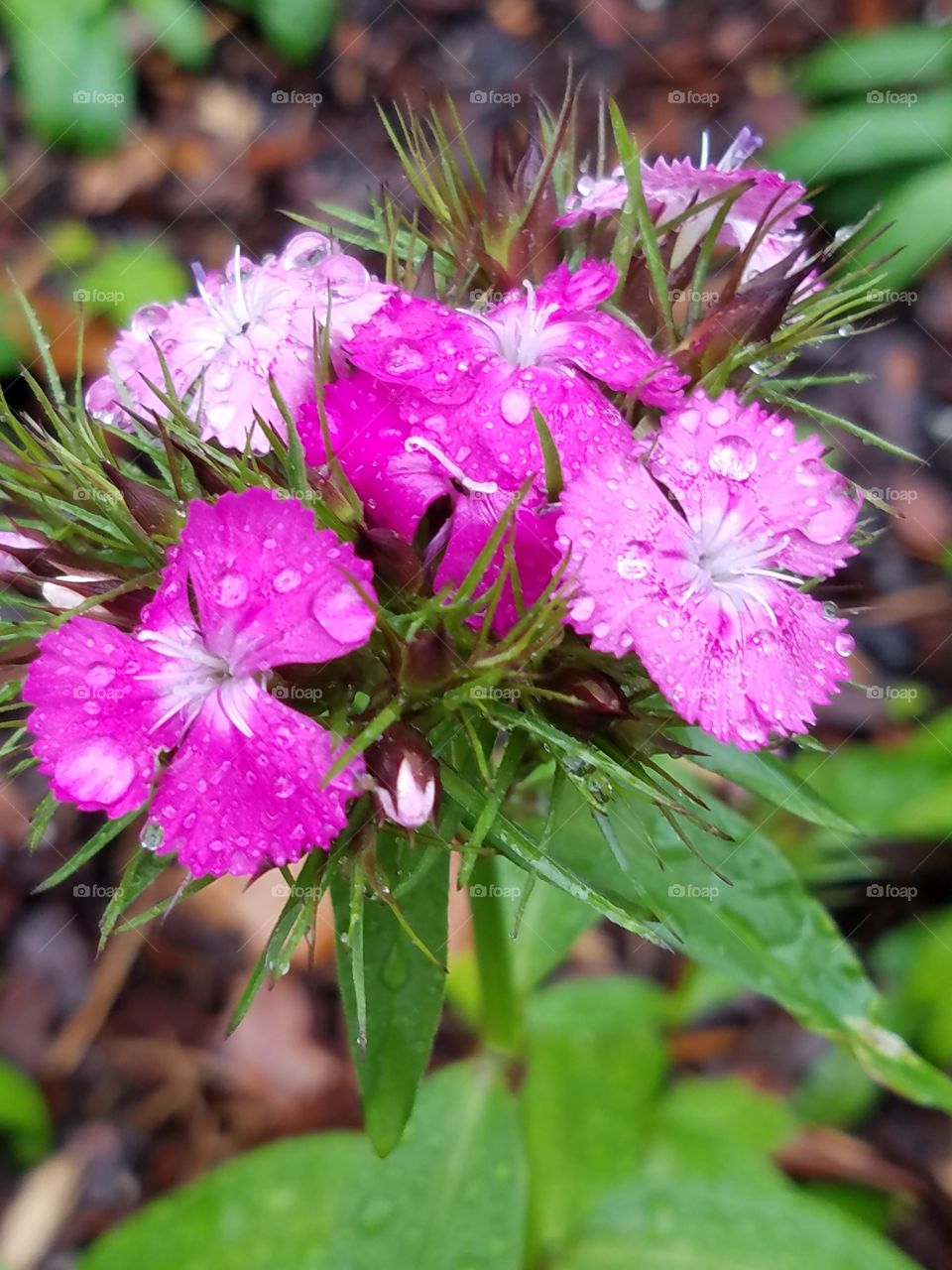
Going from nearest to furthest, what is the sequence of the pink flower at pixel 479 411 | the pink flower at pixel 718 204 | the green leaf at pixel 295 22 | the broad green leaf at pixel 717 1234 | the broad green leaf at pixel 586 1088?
1. the pink flower at pixel 479 411
2. the pink flower at pixel 718 204
3. the broad green leaf at pixel 717 1234
4. the broad green leaf at pixel 586 1088
5. the green leaf at pixel 295 22

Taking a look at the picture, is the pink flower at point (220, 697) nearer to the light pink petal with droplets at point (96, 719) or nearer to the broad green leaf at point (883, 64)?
the light pink petal with droplets at point (96, 719)

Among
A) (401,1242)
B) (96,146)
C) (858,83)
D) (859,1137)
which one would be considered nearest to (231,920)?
(401,1242)

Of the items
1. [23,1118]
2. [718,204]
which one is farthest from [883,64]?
[23,1118]

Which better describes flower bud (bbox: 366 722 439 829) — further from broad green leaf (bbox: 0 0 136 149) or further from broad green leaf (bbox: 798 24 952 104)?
broad green leaf (bbox: 798 24 952 104)

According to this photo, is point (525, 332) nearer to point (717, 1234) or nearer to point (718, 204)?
point (718, 204)

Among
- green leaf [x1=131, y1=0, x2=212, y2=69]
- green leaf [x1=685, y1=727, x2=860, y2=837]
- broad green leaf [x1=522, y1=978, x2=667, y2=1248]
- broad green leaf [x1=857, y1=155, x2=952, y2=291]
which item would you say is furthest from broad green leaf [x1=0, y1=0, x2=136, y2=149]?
green leaf [x1=685, y1=727, x2=860, y2=837]

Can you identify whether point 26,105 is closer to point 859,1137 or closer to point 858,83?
point 858,83

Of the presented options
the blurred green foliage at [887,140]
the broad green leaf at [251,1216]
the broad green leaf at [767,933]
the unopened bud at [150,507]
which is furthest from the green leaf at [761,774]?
the blurred green foliage at [887,140]
